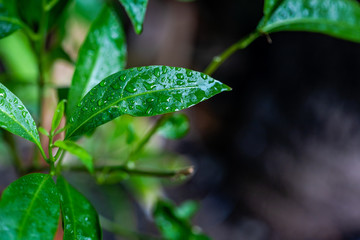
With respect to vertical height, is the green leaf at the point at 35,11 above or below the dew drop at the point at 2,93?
above

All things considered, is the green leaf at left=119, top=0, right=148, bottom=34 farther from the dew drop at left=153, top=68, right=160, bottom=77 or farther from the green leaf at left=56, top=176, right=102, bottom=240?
the green leaf at left=56, top=176, right=102, bottom=240

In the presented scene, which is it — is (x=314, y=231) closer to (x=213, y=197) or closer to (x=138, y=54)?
(x=213, y=197)

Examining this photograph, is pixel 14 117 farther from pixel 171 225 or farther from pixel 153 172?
pixel 171 225

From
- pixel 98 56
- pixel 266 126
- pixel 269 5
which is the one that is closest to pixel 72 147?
pixel 98 56

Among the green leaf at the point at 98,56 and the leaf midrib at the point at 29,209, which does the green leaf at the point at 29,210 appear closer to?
the leaf midrib at the point at 29,209

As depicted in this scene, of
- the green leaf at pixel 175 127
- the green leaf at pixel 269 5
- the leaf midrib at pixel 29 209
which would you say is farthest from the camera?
the green leaf at pixel 175 127

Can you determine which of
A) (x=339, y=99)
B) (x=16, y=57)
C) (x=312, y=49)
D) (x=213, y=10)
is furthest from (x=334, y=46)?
(x=16, y=57)

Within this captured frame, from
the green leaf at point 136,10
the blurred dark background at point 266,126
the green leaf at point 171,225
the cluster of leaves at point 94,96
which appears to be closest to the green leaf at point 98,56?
the cluster of leaves at point 94,96

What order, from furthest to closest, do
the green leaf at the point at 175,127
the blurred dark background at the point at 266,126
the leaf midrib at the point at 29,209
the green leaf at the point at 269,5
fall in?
the blurred dark background at the point at 266,126
the green leaf at the point at 175,127
the green leaf at the point at 269,5
the leaf midrib at the point at 29,209
